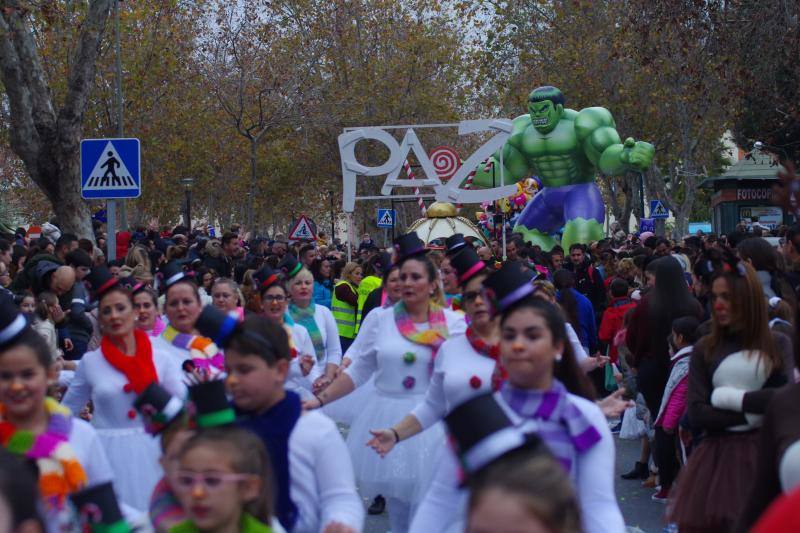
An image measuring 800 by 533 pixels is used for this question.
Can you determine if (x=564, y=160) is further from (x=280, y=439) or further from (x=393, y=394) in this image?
(x=280, y=439)

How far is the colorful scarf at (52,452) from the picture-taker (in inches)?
174

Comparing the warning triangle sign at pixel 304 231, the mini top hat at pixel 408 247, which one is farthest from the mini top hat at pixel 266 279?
the warning triangle sign at pixel 304 231

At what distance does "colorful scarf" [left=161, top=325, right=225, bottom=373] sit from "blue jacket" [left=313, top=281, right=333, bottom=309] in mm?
8208

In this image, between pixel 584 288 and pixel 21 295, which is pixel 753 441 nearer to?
pixel 21 295

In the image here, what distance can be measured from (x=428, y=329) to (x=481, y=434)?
4.30 meters

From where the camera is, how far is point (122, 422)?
692cm

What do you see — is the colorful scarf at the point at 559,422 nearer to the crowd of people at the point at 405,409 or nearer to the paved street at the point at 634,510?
the crowd of people at the point at 405,409

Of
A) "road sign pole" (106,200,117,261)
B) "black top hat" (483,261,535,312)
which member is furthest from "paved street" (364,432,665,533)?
"black top hat" (483,261,535,312)

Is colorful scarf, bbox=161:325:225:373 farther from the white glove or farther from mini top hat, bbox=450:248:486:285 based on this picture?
the white glove

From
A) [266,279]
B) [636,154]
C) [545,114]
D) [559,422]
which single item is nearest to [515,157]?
[545,114]

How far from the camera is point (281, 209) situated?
65312 mm

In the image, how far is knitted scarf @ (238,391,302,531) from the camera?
4.69 metres

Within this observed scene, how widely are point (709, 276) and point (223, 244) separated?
12.4 m

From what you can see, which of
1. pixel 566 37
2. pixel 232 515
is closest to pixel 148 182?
pixel 566 37
